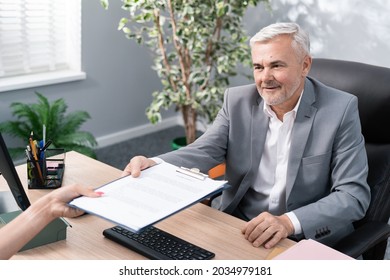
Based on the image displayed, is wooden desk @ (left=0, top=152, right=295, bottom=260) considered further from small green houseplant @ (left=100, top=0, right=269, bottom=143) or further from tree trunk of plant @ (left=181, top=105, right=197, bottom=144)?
tree trunk of plant @ (left=181, top=105, right=197, bottom=144)

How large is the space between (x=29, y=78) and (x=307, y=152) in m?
2.43

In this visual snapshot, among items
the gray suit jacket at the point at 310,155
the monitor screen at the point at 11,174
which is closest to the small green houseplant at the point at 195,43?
the gray suit jacket at the point at 310,155

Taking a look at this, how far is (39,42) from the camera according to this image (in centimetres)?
366

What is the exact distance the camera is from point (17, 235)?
46.2 inches

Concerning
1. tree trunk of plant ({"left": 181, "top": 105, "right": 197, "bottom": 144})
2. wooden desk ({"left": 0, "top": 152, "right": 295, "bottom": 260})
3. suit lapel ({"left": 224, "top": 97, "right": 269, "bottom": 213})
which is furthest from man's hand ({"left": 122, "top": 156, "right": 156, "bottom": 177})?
tree trunk of plant ({"left": 181, "top": 105, "right": 197, "bottom": 144})

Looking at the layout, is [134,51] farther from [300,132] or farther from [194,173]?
[194,173]

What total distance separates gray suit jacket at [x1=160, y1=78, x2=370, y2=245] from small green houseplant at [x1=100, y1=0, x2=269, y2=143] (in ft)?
4.46

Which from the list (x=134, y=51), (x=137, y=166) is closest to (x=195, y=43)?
(x=134, y=51)

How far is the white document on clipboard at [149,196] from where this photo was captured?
1180mm

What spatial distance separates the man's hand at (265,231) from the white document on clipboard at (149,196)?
150mm

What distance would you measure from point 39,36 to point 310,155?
2.54m

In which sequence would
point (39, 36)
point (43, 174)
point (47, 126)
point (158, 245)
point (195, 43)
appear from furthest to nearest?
point (39, 36) → point (47, 126) → point (195, 43) → point (43, 174) → point (158, 245)

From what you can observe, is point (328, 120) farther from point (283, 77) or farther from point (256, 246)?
point (256, 246)
